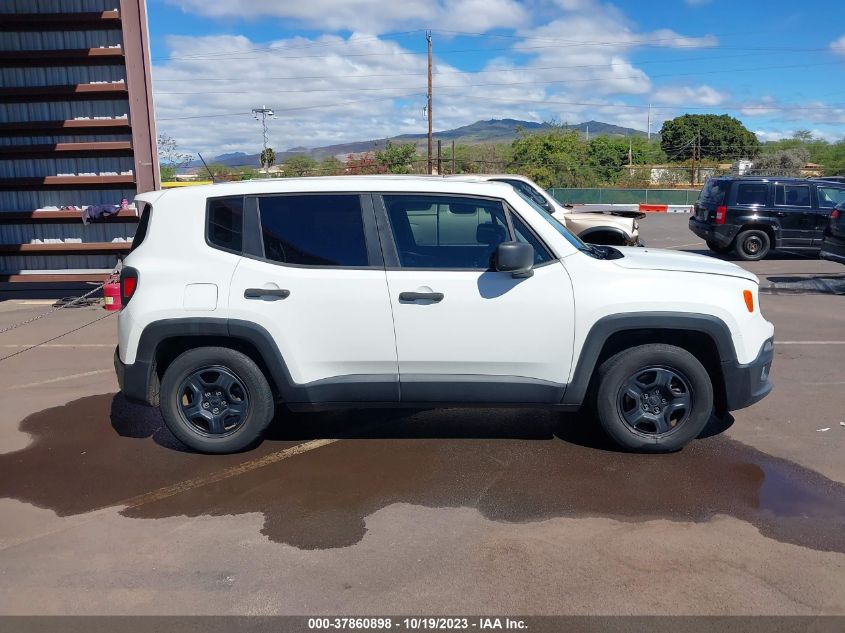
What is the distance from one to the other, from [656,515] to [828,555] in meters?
0.85

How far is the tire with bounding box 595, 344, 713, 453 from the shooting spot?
16.0ft

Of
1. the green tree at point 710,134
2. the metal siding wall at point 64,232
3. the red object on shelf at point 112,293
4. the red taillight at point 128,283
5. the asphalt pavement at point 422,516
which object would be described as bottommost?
the asphalt pavement at point 422,516

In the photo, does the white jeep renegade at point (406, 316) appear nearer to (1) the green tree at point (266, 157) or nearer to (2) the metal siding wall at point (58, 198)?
(2) the metal siding wall at point (58, 198)

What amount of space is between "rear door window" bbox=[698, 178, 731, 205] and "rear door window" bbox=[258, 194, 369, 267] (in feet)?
42.1

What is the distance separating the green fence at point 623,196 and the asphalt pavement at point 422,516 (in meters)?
33.1

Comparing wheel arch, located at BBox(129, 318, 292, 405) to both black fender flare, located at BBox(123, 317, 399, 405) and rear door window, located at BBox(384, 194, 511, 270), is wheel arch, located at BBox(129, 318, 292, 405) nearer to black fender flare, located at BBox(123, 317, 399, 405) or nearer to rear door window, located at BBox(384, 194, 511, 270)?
black fender flare, located at BBox(123, 317, 399, 405)

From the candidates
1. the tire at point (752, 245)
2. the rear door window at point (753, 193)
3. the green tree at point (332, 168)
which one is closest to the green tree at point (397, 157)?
the green tree at point (332, 168)

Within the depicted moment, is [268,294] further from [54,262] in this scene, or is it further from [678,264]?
[54,262]

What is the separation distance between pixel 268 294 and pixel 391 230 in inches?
35.0

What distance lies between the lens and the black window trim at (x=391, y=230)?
4863 mm

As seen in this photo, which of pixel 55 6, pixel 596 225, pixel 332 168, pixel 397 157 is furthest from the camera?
pixel 397 157

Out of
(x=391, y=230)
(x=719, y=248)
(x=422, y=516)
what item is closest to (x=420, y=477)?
(x=422, y=516)

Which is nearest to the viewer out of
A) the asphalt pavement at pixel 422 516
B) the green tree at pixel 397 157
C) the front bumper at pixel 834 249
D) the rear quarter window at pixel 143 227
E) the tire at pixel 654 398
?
the asphalt pavement at pixel 422 516

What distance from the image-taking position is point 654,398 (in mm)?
4980
